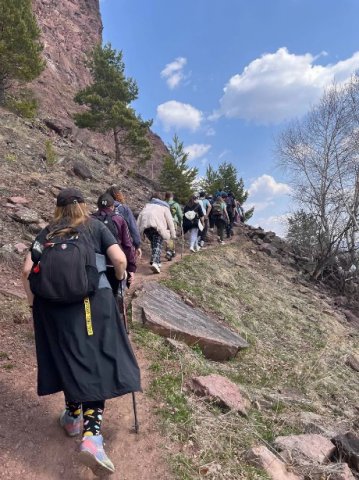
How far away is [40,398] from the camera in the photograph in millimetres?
3852

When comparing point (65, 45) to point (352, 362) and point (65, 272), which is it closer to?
point (352, 362)

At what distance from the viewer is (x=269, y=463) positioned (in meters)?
3.44

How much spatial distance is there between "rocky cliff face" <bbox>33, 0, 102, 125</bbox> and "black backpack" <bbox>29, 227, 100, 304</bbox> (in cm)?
4053

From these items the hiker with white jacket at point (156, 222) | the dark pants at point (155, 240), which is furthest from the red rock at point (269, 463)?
the dark pants at point (155, 240)

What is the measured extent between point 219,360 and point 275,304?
15.9 feet

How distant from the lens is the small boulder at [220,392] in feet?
14.2

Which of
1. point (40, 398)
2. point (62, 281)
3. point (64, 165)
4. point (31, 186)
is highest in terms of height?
point (64, 165)

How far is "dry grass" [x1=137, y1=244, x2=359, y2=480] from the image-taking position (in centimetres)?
358

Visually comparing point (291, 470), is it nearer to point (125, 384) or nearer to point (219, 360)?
point (125, 384)

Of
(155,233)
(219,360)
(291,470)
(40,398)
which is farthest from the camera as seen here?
(155,233)

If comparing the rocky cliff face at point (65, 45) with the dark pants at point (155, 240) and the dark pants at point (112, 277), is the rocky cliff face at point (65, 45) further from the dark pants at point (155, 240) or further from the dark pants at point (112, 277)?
the dark pants at point (112, 277)

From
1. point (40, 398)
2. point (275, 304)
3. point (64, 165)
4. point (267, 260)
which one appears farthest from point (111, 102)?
point (40, 398)

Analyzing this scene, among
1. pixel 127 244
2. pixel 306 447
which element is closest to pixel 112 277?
pixel 127 244

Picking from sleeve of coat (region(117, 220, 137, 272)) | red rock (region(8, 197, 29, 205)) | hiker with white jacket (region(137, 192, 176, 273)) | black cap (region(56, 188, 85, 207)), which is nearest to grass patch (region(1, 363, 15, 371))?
sleeve of coat (region(117, 220, 137, 272))
